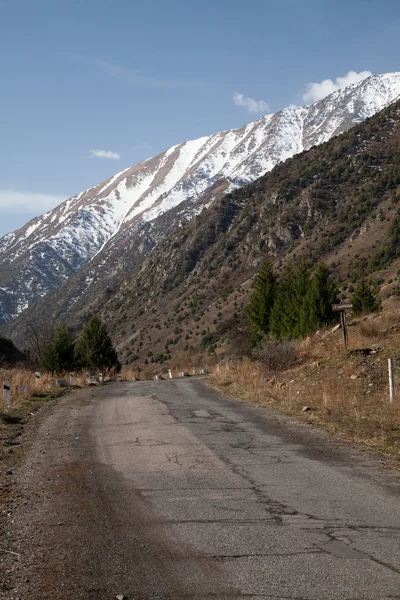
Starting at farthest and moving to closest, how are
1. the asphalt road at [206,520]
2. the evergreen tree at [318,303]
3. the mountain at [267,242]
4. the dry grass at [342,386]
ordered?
the mountain at [267,242], the evergreen tree at [318,303], the dry grass at [342,386], the asphalt road at [206,520]

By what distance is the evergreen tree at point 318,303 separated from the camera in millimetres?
45312

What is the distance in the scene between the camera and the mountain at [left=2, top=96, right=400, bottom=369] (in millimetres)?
97125

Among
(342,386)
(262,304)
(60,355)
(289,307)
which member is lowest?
(342,386)

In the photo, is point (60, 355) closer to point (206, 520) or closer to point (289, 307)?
point (289, 307)

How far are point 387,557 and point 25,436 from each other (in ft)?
26.1

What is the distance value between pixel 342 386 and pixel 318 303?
32.7m

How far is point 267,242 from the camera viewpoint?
5197 inches

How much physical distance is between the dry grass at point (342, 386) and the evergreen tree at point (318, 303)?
20217 mm

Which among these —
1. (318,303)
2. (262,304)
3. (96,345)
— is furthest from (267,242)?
(318,303)

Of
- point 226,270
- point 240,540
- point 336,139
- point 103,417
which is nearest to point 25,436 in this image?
point 103,417

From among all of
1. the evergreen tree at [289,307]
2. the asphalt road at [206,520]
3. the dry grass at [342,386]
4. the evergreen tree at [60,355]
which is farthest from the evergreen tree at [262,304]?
the asphalt road at [206,520]

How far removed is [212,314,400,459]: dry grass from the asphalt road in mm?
999

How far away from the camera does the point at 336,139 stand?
144875mm

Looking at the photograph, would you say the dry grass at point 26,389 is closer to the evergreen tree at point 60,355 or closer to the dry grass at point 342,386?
the dry grass at point 342,386
